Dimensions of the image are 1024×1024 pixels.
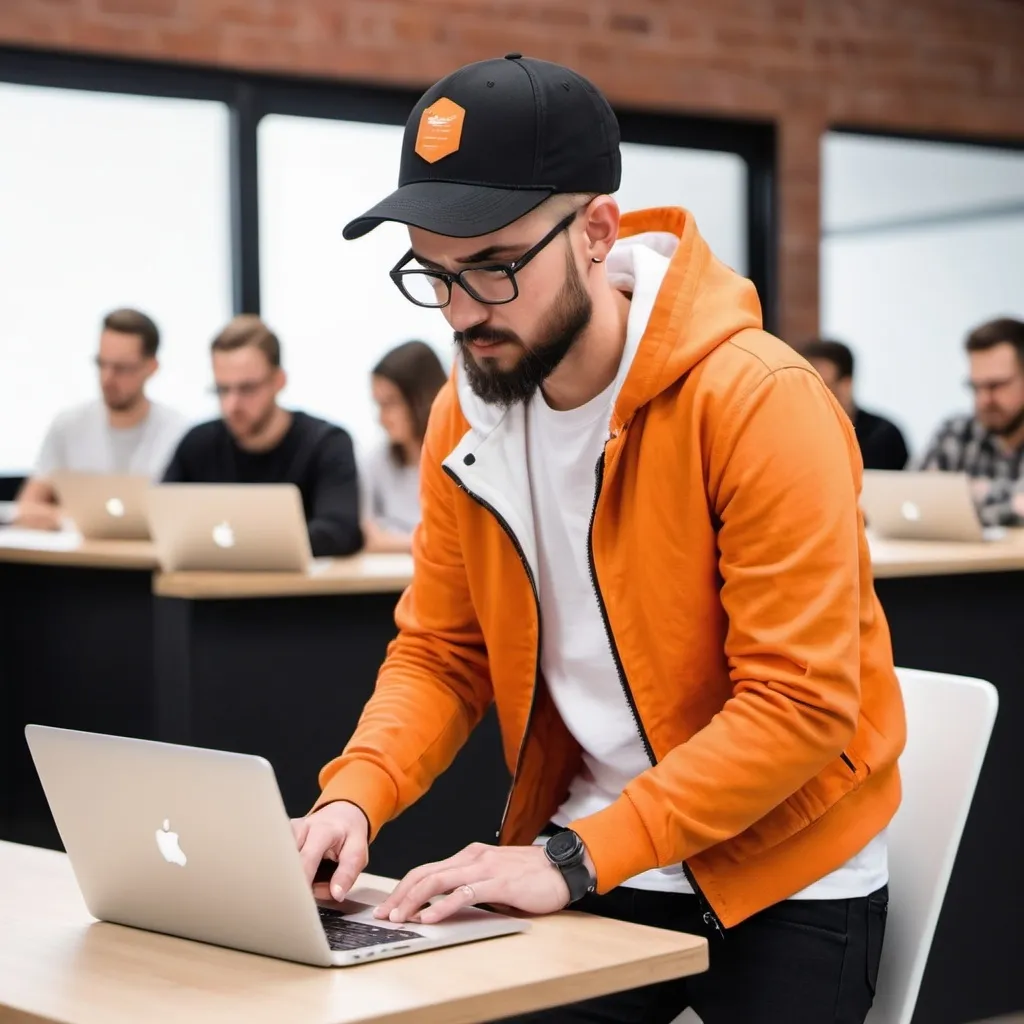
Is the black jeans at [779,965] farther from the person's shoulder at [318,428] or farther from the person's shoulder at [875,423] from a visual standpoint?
the person's shoulder at [875,423]

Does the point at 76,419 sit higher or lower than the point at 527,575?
higher

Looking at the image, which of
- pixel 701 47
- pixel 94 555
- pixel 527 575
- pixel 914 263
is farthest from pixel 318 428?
pixel 914 263

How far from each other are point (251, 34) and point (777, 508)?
4.65 m

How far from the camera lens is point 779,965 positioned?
4.72ft

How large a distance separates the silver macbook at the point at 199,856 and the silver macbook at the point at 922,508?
2625 millimetres

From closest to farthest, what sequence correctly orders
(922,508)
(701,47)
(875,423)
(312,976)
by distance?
(312,976), (922,508), (875,423), (701,47)

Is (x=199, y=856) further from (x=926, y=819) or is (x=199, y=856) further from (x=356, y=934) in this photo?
(x=926, y=819)

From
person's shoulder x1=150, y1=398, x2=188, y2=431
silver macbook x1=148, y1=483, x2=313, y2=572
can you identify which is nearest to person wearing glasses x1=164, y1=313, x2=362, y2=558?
person's shoulder x1=150, y1=398, x2=188, y2=431

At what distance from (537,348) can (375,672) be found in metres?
1.99

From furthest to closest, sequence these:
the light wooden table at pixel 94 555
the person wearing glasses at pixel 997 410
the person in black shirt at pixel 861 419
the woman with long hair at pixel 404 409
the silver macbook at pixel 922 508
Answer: the person in black shirt at pixel 861 419, the person wearing glasses at pixel 997 410, the woman with long hair at pixel 404 409, the silver macbook at pixel 922 508, the light wooden table at pixel 94 555

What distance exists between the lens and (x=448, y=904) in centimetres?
125

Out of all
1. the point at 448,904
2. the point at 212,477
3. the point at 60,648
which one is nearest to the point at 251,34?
the point at 212,477

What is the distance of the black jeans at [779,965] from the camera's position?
4.71ft

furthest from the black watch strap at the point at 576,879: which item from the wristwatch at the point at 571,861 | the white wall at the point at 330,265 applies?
the white wall at the point at 330,265
